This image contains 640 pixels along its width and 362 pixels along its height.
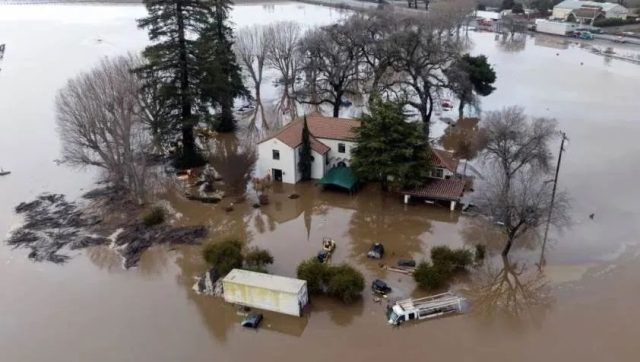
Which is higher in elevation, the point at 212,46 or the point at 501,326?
Answer: the point at 212,46

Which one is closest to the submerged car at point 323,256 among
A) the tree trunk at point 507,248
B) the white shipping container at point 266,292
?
the white shipping container at point 266,292

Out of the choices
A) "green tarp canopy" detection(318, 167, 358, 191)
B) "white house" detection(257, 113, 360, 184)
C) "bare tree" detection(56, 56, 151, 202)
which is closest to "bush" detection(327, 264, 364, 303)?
"green tarp canopy" detection(318, 167, 358, 191)

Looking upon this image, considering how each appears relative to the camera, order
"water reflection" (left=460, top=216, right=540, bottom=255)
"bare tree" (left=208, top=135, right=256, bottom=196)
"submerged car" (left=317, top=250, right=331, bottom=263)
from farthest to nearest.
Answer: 1. "bare tree" (left=208, top=135, right=256, bottom=196)
2. "water reflection" (left=460, top=216, right=540, bottom=255)
3. "submerged car" (left=317, top=250, right=331, bottom=263)

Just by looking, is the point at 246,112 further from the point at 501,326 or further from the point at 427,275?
the point at 501,326

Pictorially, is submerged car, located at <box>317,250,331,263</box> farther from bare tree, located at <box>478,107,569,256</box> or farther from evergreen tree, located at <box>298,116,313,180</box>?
evergreen tree, located at <box>298,116,313,180</box>

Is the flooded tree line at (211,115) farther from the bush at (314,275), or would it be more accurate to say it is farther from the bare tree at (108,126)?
the bush at (314,275)

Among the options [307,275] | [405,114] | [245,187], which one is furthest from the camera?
[245,187]

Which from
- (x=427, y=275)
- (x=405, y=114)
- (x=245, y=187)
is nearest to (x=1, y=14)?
(x=245, y=187)

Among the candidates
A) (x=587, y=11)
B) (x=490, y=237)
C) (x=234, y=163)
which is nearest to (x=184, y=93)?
(x=234, y=163)
